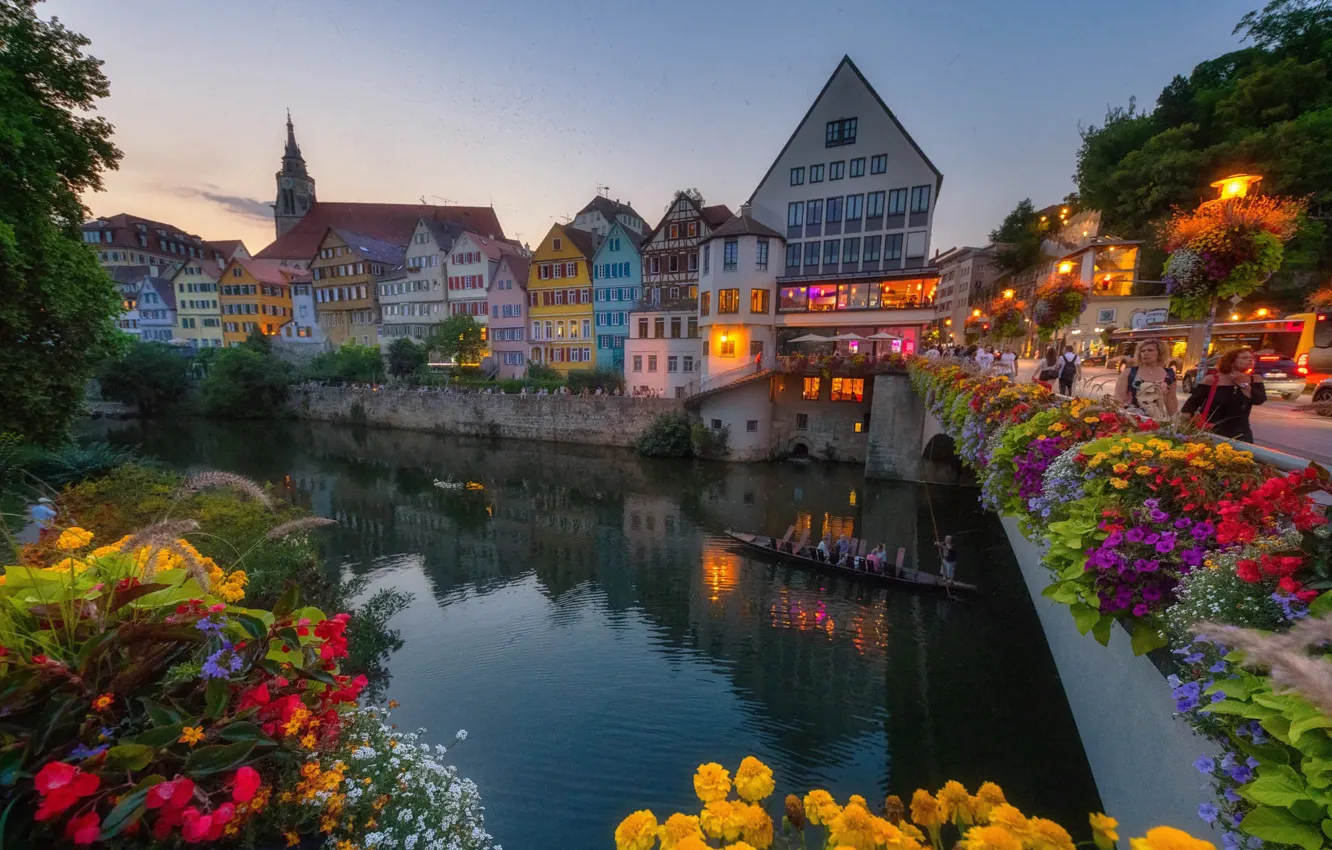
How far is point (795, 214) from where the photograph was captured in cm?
3039

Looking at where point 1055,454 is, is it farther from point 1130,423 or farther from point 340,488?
point 340,488

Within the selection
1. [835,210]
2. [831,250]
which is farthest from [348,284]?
[835,210]

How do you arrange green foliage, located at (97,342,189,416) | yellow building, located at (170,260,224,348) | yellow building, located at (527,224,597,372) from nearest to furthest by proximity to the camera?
yellow building, located at (527,224,597,372), green foliage, located at (97,342,189,416), yellow building, located at (170,260,224,348)

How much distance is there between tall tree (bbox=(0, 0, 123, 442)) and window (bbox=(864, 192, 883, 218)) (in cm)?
2962

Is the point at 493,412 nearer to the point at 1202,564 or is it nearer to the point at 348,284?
the point at 348,284

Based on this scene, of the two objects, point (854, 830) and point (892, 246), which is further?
point (892, 246)

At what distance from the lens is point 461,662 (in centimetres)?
1241

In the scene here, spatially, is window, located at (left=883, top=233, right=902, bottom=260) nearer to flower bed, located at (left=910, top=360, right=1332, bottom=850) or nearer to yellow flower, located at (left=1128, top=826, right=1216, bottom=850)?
flower bed, located at (left=910, top=360, right=1332, bottom=850)

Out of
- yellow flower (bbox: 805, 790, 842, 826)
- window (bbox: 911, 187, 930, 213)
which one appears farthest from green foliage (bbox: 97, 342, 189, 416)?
yellow flower (bbox: 805, 790, 842, 826)

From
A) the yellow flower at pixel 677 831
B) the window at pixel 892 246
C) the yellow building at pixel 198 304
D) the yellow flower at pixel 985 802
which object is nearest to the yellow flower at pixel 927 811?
the yellow flower at pixel 985 802

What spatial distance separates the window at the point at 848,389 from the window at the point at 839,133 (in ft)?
42.9

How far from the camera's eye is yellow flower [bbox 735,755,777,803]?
2131mm

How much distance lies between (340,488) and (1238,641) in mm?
32538

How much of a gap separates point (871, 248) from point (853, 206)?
2614 millimetres
